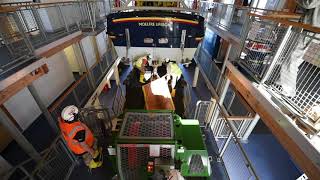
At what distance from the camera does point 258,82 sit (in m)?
3.12

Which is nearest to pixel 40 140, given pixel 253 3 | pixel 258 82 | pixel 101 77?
pixel 101 77

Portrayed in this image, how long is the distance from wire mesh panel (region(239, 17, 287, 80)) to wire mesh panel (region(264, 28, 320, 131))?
0.33 meters

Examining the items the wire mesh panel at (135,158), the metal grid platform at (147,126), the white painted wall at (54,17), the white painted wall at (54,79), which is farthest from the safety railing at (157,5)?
the wire mesh panel at (135,158)

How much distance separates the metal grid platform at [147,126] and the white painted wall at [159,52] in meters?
2.55

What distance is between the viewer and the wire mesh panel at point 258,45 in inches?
123

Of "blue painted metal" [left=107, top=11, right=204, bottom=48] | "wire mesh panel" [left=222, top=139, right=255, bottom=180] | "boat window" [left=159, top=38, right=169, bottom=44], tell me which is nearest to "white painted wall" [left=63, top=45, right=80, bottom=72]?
"blue painted metal" [left=107, top=11, right=204, bottom=48]

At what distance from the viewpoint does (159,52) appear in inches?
194

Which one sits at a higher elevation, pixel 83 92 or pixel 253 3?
pixel 253 3

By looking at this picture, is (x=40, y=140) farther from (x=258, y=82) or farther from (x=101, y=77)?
(x=258, y=82)

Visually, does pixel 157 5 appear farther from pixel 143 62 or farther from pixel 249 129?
pixel 249 129

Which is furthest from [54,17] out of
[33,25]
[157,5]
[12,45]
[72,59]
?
[157,5]

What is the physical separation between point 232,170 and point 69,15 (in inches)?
291

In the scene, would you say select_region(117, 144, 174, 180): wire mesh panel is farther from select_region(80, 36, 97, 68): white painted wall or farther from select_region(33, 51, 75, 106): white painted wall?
select_region(80, 36, 97, 68): white painted wall

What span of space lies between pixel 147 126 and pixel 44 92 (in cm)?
526
